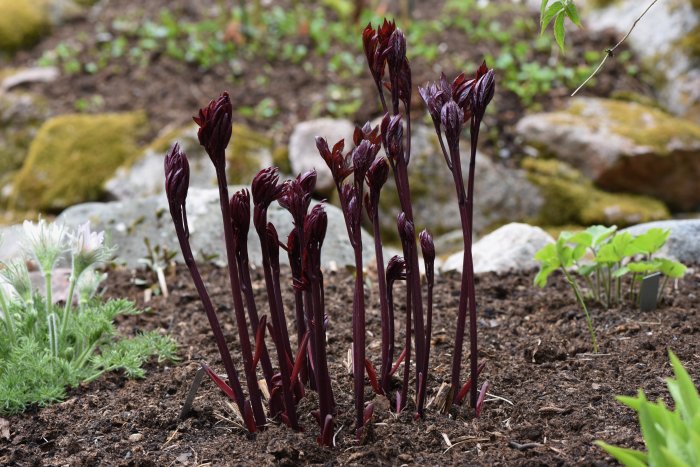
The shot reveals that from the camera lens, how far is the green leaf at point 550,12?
198 centimetres

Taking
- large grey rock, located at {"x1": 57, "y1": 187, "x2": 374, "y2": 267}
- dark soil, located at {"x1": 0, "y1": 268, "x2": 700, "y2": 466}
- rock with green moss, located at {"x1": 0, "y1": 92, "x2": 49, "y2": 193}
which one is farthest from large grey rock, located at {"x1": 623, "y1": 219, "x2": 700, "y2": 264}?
rock with green moss, located at {"x1": 0, "y1": 92, "x2": 49, "y2": 193}

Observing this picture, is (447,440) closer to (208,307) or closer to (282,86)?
(208,307)

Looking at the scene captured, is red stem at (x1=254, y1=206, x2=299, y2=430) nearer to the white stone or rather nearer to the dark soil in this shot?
the dark soil

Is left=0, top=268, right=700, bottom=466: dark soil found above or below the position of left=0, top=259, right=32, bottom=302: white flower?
below

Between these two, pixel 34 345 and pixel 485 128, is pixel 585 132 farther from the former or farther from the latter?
pixel 34 345

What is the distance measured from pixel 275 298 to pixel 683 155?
4.51m

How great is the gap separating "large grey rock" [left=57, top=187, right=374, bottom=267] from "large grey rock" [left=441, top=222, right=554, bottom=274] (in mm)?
618

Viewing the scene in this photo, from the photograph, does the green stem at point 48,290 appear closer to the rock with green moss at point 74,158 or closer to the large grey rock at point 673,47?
the rock with green moss at point 74,158

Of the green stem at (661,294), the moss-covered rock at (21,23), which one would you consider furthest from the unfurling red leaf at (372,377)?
the moss-covered rock at (21,23)

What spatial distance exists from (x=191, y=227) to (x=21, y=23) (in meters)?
5.21

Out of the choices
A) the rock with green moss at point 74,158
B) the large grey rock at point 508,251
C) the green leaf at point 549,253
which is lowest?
the green leaf at point 549,253

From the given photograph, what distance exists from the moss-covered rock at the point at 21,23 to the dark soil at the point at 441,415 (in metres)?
6.04

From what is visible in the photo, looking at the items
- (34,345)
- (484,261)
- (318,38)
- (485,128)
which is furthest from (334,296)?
(318,38)

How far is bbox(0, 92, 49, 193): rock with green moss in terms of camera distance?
22.9 feet
